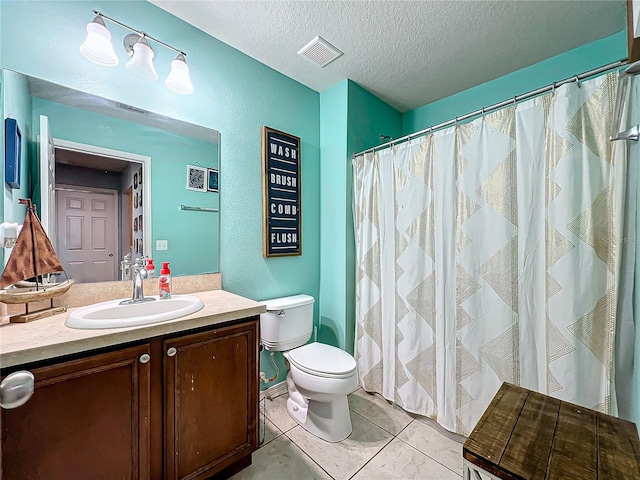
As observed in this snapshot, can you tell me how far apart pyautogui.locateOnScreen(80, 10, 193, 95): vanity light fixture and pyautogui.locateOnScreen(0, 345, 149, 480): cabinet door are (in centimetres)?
132

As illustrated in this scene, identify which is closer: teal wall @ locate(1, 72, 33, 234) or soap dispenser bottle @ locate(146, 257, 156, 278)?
teal wall @ locate(1, 72, 33, 234)

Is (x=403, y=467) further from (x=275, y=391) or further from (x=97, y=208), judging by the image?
(x=97, y=208)

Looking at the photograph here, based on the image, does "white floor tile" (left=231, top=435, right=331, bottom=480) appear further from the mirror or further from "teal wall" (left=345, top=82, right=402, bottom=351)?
the mirror

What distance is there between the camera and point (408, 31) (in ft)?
5.28

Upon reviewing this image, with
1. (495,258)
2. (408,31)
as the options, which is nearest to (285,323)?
(495,258)

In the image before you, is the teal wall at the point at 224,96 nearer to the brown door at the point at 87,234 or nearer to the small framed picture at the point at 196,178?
the small framed picture at the point at 196,178

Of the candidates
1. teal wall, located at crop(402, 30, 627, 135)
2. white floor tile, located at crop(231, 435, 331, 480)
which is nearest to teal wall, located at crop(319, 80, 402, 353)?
teal wall, located at crop(402, 30, 627, 135)

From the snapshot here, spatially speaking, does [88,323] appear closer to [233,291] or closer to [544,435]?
[233,291]

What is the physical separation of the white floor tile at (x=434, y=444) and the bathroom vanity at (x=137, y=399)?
0.92 meters

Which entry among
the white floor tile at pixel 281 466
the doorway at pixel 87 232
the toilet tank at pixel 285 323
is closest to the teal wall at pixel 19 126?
the doorway at pixel 87 232

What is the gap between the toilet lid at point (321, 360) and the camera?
151cm

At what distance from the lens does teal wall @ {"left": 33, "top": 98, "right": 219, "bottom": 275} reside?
1.30 m

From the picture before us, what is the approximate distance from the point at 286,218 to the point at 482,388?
1626 millimetres

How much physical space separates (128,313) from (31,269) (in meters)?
0.38
